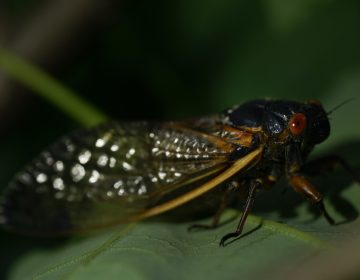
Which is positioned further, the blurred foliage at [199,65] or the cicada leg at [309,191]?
the blurred foliage at [199,65]

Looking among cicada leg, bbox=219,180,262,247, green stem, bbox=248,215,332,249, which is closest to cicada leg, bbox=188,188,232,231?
cicada leg, bbox=219,180,262,247

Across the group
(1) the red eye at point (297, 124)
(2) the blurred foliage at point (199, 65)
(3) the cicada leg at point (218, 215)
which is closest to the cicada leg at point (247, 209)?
(3) the cicada leg at point (218, 215)

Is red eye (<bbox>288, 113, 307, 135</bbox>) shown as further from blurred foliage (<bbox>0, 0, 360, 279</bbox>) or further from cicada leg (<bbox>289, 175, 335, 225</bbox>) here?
blurred foliage (<bbox>0, 0, 360, 279</bbox>)

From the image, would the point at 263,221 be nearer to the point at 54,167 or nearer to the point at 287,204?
the point at 287,204

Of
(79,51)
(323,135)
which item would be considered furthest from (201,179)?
(79,51)

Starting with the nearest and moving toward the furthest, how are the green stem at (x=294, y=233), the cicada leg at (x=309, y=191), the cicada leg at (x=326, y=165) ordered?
the green stem at (x=294, y=233) < the cicada leg at (x=309, y=191) < the cicada leg at (x=326, y=165)

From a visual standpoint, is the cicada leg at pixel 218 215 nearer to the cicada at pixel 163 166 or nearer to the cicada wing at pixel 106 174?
the cicada at pixel 163 166
